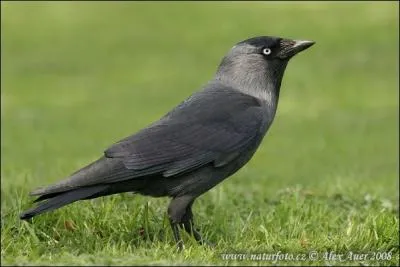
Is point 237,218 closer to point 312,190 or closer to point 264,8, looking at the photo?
point 312,190

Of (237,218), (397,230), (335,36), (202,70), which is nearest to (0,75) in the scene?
(202,70)

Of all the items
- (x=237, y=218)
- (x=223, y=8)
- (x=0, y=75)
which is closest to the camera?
(x=237, y=218)

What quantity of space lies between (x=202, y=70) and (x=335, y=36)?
4.97m

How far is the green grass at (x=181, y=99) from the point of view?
6.25 metres

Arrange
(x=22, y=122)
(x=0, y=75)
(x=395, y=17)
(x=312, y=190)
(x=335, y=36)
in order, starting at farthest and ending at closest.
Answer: (x=395, y=17), (x=335, y=36), (x=0, y=75), (x=22, y=122), (x=312, y=190)

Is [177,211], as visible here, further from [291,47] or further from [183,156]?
[291,47]

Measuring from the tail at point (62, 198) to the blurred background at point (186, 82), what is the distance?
2340 mm

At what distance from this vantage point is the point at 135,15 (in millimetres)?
26453

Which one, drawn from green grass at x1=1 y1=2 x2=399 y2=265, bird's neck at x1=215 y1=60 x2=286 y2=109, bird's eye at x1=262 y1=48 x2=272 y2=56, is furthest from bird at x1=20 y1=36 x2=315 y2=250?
bird's eye at x1=262 y1=48 x2=272 y2=56

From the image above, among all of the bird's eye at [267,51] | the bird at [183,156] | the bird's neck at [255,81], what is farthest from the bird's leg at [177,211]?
the bird's eye at [267,51]

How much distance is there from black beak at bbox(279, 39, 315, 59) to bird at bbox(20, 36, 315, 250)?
1.54ft

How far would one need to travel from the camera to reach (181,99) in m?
17.6

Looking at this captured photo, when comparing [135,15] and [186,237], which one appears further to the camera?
[135,15]

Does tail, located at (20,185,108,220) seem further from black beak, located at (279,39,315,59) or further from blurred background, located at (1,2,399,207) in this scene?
blurred background, located at (1,2,399,207)
